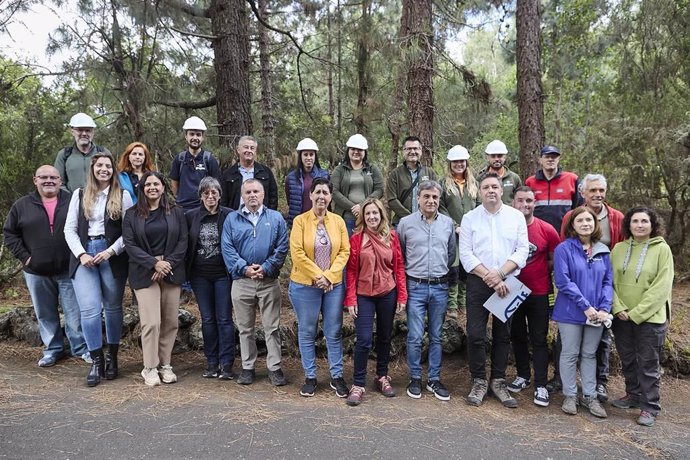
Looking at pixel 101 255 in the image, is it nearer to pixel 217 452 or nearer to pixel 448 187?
pixel 217 452

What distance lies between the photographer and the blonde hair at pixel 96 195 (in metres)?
4.52

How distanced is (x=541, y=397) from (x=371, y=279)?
6.40 ft

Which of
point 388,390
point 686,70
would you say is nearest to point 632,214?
point 388,390

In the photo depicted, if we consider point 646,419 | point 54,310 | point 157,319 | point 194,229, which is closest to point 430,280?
point 646,419

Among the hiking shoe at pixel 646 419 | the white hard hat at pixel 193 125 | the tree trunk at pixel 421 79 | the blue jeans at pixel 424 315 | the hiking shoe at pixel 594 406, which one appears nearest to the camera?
the hiking shoe at pixel 646 419

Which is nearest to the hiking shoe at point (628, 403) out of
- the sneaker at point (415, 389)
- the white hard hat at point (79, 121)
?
the sneaker at point (415, 389)

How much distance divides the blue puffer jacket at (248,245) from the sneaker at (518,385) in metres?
2.62

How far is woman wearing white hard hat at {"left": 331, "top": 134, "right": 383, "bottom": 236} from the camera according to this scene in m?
5.28

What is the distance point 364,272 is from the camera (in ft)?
14.1

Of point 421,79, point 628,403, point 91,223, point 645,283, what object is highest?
point 421,79

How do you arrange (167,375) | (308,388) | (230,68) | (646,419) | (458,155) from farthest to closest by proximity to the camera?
(230,68), (458,155), (167,375), (308,388), (646,419)

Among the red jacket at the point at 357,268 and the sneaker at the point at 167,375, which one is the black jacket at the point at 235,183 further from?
the sneaker at the point at 167,375

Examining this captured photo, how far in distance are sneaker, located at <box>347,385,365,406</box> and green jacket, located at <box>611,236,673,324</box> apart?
2.40 meters

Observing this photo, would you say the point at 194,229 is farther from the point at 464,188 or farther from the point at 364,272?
the point at 464,188
